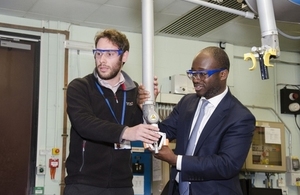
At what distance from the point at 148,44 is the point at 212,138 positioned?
72cm

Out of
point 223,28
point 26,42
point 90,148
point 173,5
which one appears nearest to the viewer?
point 90,148

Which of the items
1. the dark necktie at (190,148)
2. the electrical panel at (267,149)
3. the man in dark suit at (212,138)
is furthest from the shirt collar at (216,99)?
the electrical panel at (267,149)

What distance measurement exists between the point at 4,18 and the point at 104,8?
110 centimetres

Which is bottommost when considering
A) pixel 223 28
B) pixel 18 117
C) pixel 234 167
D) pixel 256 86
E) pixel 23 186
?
pixel 23 186

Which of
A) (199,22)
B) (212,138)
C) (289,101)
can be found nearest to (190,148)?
(212,138)

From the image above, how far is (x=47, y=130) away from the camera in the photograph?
5.28m

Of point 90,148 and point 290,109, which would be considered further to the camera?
point 290,109

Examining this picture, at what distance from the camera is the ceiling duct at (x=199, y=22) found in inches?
200

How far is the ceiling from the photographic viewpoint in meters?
4.96

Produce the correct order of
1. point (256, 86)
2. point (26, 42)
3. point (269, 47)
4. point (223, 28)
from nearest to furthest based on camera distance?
point (269, 47)
point (26, 42)
point (223, 28)
point (256, 86)

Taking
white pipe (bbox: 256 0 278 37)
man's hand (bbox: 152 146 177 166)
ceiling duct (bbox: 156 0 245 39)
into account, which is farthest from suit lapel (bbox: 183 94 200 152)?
ceiling duct (bbox: 156 0 245 39)

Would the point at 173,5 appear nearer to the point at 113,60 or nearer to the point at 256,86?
the point at 256,86

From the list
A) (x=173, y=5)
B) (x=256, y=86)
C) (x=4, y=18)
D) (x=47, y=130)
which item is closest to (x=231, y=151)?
(x=173, y=5)

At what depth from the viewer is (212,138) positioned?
2.65m
